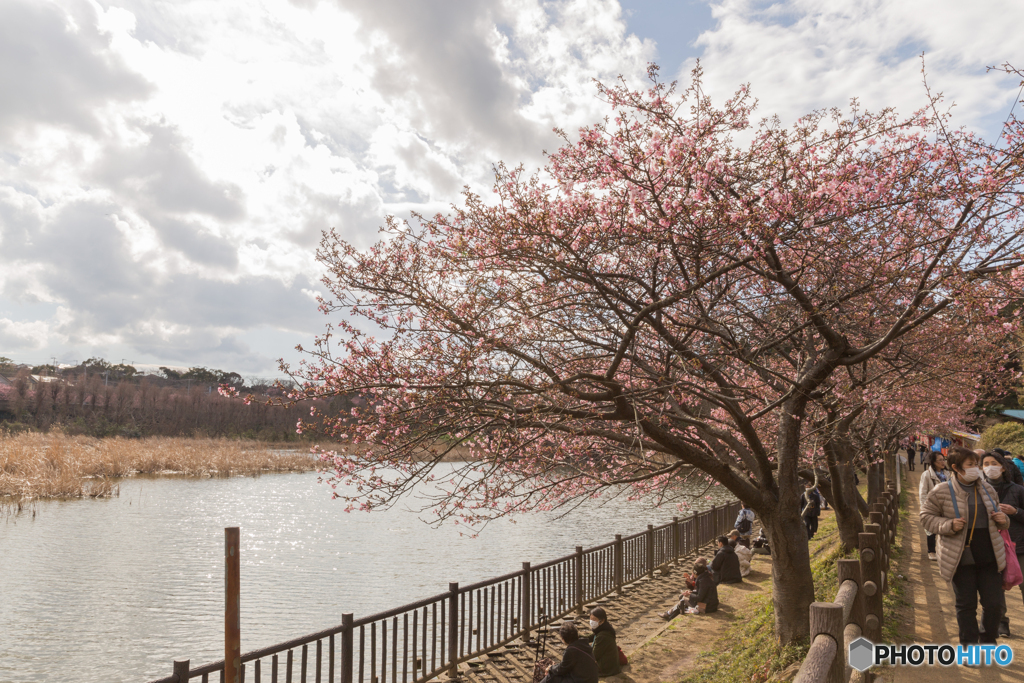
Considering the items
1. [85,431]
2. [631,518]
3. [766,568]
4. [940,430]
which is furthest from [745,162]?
[85,431]

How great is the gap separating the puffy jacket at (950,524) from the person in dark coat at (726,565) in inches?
337

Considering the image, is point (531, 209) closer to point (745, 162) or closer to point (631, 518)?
point (745, 162)

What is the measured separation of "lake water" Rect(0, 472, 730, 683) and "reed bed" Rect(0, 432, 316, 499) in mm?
1251

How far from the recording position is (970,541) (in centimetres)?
550

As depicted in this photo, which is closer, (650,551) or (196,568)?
(650,551)

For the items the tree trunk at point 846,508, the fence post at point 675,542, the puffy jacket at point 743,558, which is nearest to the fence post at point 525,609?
the tree trunk at point 846,508

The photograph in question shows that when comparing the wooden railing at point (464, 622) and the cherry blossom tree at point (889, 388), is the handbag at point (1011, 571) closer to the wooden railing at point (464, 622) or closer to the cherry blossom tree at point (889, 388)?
the cherry blossom tree at point (889, 388)

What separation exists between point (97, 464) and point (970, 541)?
120 ft

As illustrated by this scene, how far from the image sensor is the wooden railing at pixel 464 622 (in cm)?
672

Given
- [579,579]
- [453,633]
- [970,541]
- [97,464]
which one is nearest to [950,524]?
[970,541]

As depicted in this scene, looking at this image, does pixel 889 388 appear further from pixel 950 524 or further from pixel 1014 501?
pixel 950 524

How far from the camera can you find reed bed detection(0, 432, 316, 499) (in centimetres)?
2612

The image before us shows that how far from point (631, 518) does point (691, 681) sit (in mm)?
21726

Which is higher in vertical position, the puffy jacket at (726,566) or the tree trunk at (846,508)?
the tree trunk at (846,508)
